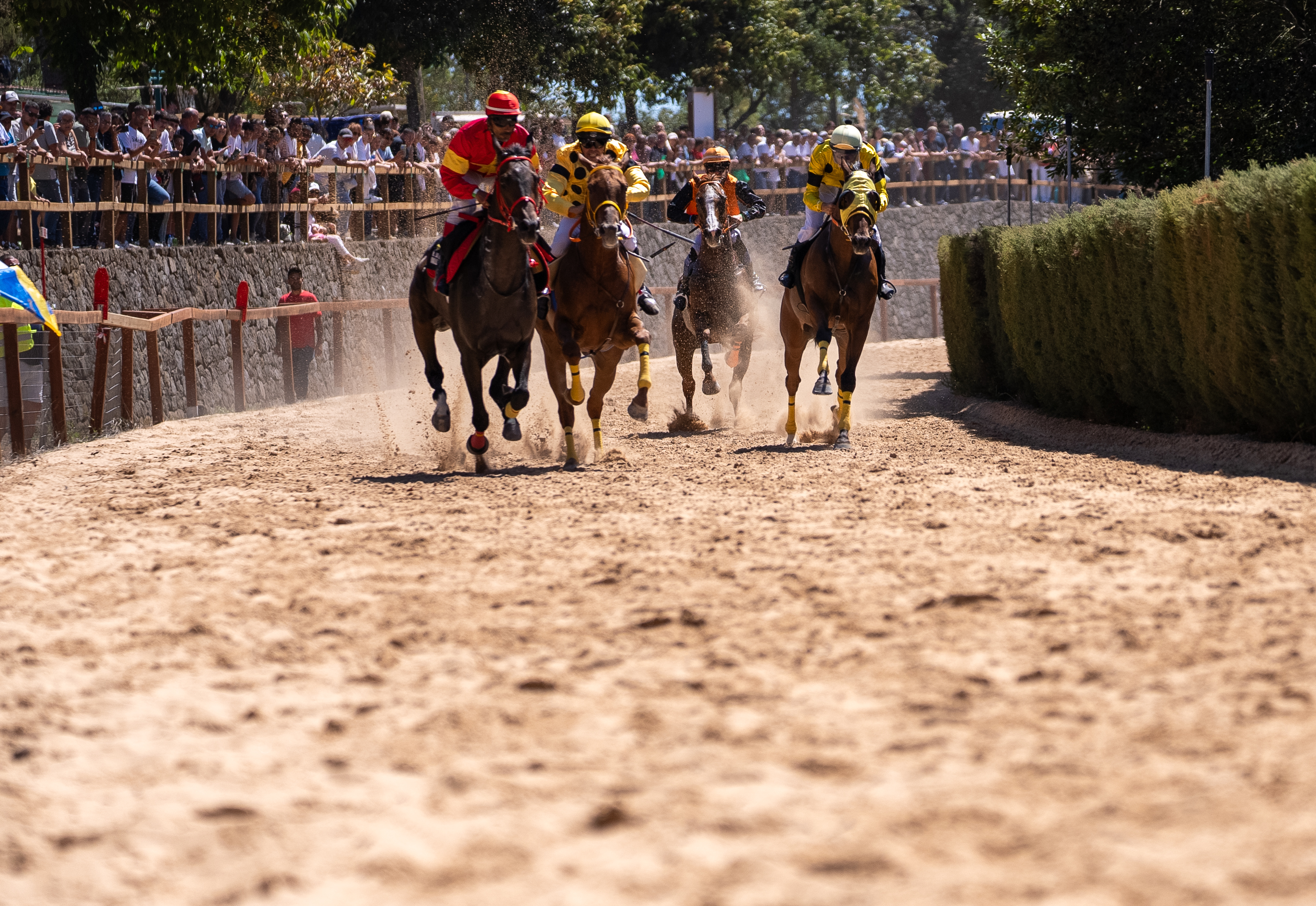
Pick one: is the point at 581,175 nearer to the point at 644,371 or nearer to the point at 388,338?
the point at 644,371

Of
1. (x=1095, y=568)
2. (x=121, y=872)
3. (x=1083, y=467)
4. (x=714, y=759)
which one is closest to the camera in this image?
(x=121, y=872)

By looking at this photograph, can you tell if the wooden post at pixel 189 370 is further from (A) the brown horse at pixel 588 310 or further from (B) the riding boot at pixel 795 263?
(B) the riding boot at pixel 795 263

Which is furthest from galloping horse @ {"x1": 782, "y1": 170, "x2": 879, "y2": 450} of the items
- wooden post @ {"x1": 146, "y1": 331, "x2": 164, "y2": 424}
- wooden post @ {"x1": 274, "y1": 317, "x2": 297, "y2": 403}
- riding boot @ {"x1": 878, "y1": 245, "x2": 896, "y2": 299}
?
wooden post @ {"x1": 274, "y1": 317, "x2": 297, "y2": 403}

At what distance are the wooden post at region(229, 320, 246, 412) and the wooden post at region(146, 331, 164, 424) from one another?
2201 millimetres

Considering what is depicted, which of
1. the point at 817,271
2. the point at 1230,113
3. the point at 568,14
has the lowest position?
the point at 817,271

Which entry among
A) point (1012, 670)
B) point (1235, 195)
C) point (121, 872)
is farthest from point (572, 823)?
point (1235, 195)

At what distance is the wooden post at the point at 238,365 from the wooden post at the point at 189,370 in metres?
1.02

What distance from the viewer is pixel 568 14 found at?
38031 mm

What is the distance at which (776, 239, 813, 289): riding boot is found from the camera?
1305cm

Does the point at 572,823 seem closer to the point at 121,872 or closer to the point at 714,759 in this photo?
the point at 714,759

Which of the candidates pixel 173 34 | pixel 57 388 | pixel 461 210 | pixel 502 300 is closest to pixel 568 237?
pixel 461 210

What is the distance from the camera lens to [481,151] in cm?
1072

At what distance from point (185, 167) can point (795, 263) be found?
8.41m

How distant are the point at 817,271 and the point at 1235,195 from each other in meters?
3.38
